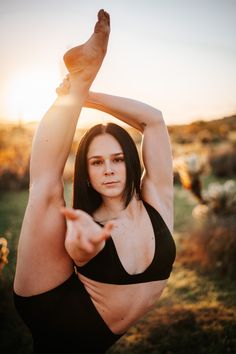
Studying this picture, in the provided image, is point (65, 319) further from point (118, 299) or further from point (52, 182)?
point (52, 182)

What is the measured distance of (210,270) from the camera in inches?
177

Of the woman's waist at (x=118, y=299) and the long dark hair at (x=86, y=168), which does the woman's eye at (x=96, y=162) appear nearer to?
the long dark hair at (x=86, y=168)

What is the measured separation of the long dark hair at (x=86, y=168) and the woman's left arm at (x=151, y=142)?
0.09 metres

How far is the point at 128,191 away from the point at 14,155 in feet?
41.3

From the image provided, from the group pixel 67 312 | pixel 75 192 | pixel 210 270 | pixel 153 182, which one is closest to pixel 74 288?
pixel 67 312

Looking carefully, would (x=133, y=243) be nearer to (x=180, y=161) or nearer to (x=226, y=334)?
(x=226, y=334)

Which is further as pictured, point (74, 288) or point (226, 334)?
point (226, 334)

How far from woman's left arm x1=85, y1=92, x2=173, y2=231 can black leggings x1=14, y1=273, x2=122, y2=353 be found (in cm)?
72

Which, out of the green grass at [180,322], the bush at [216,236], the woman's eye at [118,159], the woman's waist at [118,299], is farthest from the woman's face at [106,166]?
the bush at [216,236]

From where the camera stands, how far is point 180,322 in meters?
3.33

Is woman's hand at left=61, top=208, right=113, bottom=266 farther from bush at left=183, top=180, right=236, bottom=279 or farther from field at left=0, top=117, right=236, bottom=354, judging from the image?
bush at left=183, top=180, right=236, bottom=279

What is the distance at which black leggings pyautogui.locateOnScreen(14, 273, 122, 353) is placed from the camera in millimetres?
1625

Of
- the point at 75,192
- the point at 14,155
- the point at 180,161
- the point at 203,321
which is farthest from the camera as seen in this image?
the point at 14,155

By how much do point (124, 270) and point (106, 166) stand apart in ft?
1.92
